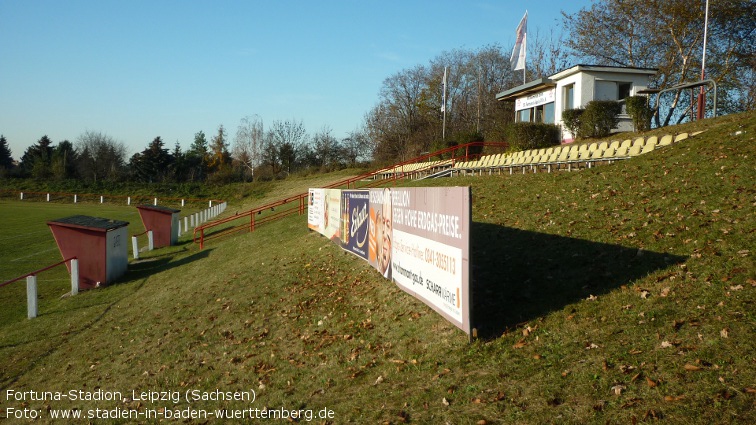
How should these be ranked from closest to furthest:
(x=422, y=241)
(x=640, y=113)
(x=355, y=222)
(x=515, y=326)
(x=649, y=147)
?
(x=515, y=326) < (x=422, y=241) < (x=355, y=222) < (x=649, y=147) < (x=640, y=113)

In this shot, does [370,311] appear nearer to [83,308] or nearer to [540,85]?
[83,308]

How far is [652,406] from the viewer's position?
16.0ft

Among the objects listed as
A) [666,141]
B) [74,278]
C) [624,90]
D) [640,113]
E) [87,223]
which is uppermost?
[624,90]

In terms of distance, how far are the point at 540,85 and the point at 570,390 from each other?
93.4ft

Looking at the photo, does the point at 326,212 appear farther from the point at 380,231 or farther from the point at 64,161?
the point at 64,161

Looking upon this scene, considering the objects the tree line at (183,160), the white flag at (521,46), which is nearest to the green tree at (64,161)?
the tree line at (183,160)

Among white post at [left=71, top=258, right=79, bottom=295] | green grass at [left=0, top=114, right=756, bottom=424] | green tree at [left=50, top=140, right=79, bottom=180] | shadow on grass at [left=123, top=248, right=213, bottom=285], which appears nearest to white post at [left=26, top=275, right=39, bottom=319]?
green grass at [left=0, top=114, right=756, bottom=424]

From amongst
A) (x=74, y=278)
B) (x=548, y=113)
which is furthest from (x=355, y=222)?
(x=548, y=113)

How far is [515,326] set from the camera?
741cm

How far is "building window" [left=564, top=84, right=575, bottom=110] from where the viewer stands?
29562 millimetres

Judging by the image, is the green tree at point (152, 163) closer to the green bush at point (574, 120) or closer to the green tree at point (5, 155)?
the green tree at point (5, 155)

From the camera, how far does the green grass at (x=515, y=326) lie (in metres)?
5.50

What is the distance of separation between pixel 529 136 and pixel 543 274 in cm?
2083

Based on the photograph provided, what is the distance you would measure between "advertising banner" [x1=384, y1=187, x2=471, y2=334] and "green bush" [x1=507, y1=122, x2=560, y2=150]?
19.7 meters
